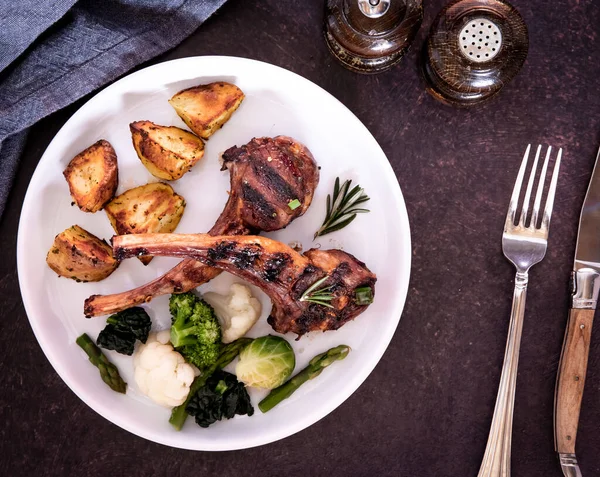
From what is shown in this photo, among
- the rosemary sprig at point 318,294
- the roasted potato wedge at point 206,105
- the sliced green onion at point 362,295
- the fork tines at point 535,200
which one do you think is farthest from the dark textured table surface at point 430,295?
the rosemary sprig at point 318,294

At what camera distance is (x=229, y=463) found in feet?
7.38

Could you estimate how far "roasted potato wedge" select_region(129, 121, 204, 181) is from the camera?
189 centimetres

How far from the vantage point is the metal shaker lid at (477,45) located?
193 cm

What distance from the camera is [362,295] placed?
1.87 metres

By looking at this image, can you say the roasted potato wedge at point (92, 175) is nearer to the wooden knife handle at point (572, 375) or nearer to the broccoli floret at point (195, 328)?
the broccoli floret at point (195, 328)

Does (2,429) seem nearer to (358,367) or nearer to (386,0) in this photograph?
(358,367)

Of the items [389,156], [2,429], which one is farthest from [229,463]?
[389,156]

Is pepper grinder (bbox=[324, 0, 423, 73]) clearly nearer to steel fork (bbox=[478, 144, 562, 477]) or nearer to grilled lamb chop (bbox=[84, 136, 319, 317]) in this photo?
grilled lamb chop (bbox=[84, 136, 319, 317])

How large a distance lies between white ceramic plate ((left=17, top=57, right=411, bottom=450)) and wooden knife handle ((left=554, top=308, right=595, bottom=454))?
74 centimetres

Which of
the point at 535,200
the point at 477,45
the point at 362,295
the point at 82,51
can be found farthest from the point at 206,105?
the point at 535,200

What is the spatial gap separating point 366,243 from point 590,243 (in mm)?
910

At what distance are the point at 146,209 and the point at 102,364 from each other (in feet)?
2.10

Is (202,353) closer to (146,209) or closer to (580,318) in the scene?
(146,209)

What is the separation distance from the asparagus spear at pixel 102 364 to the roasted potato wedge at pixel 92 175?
0.53 metres
